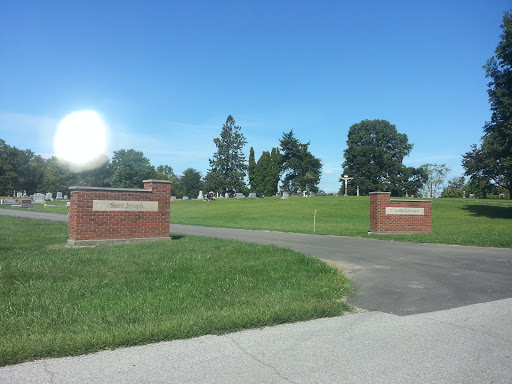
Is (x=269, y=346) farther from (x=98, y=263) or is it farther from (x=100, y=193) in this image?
(x=100, y=193)

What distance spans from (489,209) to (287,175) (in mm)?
64454

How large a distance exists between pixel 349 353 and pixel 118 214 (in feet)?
32.7

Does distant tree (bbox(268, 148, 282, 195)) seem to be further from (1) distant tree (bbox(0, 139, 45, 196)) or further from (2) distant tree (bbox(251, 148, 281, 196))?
(1) distant tree (bbox(0, 139, 45, 196))

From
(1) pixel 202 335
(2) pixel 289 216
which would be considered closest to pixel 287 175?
(2) pixel 289 216

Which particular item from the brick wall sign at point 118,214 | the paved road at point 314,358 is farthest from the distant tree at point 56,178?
the paved road at point 314,358

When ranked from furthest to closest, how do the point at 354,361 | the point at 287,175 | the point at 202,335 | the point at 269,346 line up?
the point at 287,175, the point at 202,335, the point at 269,346, the point at 354,361

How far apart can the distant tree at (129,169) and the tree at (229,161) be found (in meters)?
16.5

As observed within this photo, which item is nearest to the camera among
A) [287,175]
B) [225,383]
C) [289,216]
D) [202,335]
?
[225,383]

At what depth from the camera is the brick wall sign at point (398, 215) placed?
709 inches

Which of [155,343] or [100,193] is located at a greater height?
[100,193]

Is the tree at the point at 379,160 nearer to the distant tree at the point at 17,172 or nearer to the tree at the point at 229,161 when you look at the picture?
the tree at the point at 229,161

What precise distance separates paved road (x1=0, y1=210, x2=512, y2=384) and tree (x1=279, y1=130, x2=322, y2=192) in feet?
289

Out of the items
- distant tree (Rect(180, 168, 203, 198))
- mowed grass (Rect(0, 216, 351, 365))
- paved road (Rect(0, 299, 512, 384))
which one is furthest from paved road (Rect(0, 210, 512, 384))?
distant tree (Rect(180, 168, 203, 198))

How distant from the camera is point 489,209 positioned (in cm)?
3534
